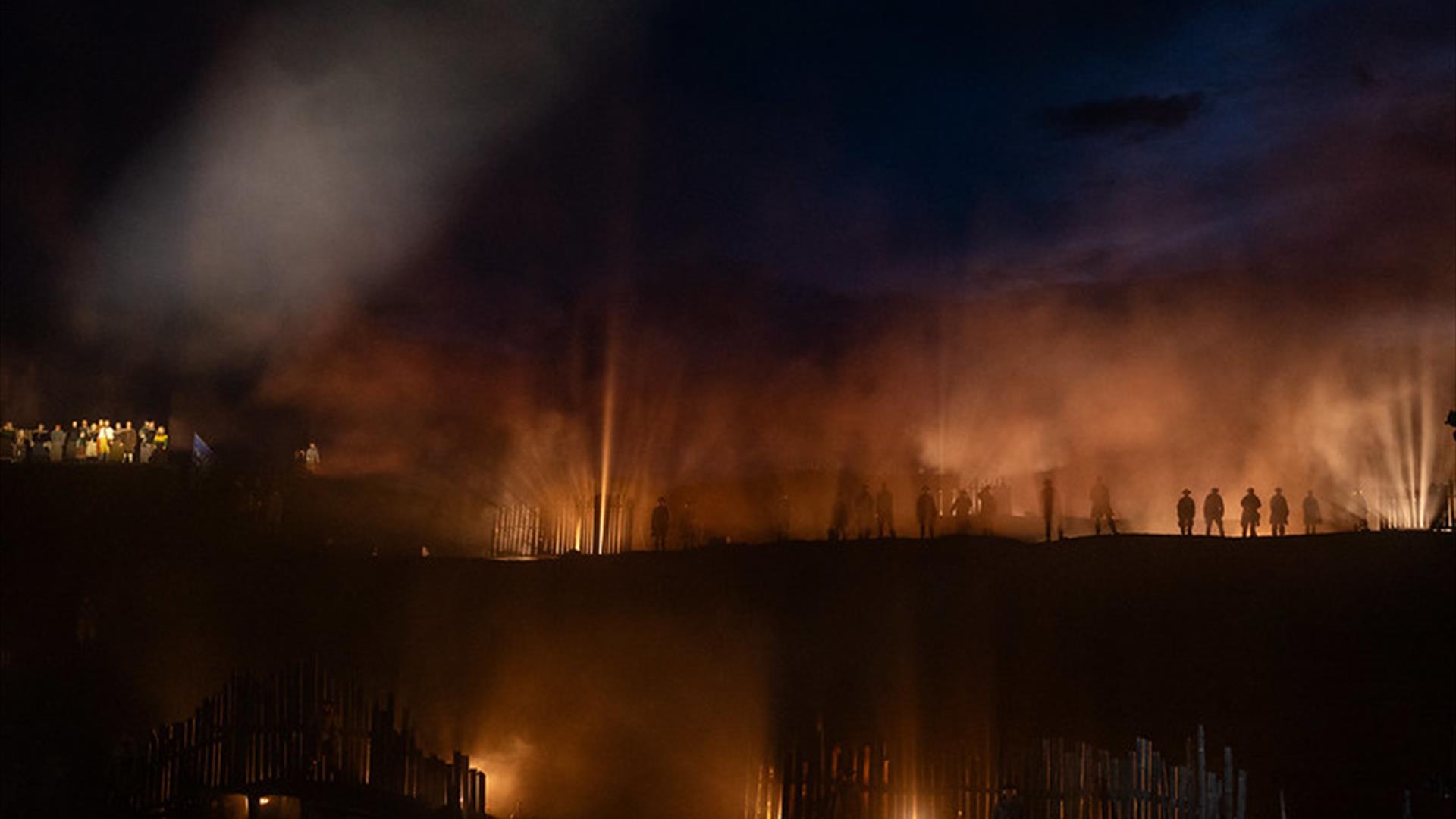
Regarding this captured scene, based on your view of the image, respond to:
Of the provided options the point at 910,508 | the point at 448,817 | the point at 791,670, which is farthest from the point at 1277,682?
the point at 910,508

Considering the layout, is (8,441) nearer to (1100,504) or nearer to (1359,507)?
(1100,504)

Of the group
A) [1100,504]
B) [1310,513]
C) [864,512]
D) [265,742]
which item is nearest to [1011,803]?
[265,742]

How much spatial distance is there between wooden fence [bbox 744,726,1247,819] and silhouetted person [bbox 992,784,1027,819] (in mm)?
48

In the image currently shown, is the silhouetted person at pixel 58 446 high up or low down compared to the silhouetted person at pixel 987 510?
up

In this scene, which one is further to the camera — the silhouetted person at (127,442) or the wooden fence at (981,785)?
the silhouetted person at (127,442)

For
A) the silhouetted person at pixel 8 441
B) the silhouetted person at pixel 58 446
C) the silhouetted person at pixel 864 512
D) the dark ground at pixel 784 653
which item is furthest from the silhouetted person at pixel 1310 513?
the silhouetted person at pixel 8 441

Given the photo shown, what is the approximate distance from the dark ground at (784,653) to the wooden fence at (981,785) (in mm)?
3144

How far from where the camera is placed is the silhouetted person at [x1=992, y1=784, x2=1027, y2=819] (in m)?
9.91

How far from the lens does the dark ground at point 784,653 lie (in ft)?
44.8

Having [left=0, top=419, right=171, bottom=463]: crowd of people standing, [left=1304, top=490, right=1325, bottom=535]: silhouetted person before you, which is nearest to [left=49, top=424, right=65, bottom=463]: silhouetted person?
[left=0, top=419, right=171, bottom=463]: crowd of people standing

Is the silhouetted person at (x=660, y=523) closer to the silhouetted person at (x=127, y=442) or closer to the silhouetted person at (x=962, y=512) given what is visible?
the silhouetted person at (x=962, y=512)

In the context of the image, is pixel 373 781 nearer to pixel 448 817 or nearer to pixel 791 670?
pixel 448 817

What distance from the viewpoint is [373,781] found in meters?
12.4

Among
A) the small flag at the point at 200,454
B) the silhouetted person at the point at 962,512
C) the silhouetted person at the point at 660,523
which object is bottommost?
the silhouetted person at the point at 660,523
